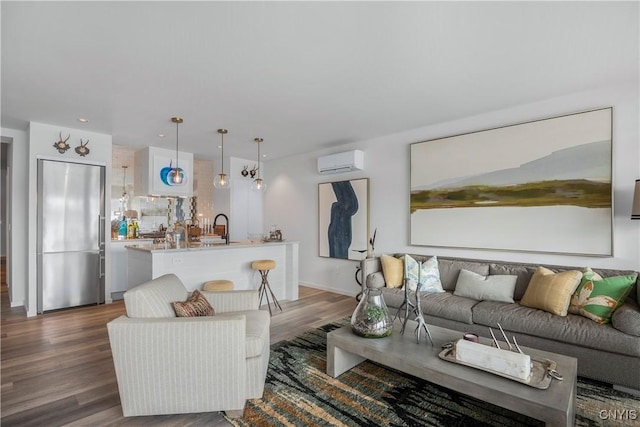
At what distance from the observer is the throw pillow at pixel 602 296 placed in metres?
2.51

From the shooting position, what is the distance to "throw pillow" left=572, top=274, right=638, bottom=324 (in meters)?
2.51

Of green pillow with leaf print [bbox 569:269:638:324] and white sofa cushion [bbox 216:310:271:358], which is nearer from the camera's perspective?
white sofa cushion [bbox 216:310:271:358]

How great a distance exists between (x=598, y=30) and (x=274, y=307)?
170 inches

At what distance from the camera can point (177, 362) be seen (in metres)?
1.90

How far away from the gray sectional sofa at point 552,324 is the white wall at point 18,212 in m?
5.13

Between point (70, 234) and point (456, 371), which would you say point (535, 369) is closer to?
point (456, 371)

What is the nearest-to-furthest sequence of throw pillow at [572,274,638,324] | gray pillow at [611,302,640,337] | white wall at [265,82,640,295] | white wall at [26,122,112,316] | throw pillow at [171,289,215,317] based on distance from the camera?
throw pillow at [171,289,215,317] → gray pillow at [611,302,640,337] → throw pillow at [572,274,638,324] → white wall at [265,82,640,295] → white wall at [26,122,112,316]

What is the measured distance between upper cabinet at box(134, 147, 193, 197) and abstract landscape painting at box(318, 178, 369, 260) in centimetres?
251

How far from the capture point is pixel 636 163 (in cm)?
290

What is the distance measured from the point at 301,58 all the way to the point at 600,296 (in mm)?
3069

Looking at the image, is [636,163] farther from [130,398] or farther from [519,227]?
[130,398]

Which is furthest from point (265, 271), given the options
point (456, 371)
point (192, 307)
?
point (456, 371)

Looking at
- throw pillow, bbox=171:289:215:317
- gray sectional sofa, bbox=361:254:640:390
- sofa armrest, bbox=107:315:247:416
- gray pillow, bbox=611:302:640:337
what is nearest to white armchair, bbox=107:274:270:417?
sofa armrest, bbox=107:315:247:416

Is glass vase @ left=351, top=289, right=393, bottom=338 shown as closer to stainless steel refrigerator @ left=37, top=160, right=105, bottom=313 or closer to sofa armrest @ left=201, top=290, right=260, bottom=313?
sofa armrest @ left=201, top=290, right=260, bottom=313
